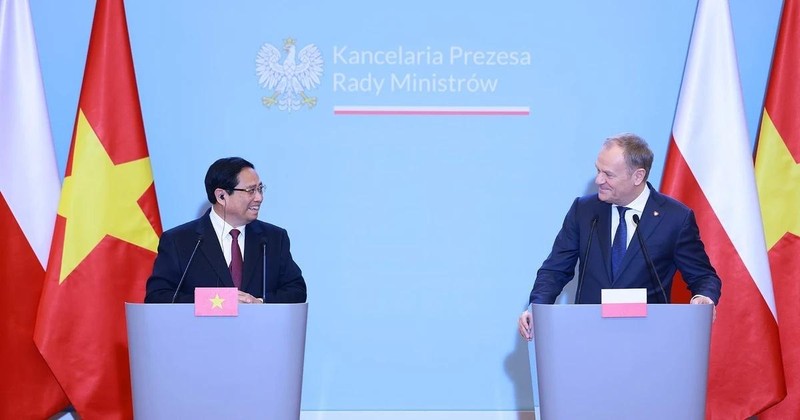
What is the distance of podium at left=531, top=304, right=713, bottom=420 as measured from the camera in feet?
10.5

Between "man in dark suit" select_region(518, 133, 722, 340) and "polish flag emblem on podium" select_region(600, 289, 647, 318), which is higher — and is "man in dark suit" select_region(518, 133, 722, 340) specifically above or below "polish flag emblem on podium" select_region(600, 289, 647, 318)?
above

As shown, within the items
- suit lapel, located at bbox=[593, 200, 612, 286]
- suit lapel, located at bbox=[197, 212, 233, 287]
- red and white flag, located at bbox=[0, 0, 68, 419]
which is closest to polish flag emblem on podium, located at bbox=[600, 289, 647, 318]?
suit lapel, located at bbox=[593, 200, 612, 286]

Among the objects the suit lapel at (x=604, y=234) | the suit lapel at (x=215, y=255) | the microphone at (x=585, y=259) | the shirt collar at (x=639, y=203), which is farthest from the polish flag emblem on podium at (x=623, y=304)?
the suit lapel at (x=215, y=255)

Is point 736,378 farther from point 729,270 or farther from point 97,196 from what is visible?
point 97,196

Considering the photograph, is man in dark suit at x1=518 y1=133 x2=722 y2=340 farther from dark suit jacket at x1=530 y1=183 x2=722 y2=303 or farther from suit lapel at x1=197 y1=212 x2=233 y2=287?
suit lapel at x1=197 y1=212 x2=233 y2=287

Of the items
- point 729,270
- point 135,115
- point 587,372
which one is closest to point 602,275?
point 587,372

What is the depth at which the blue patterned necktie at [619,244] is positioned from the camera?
3.74m

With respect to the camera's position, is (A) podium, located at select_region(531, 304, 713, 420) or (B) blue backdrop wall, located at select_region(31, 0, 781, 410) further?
(B) blue backdrop wall, located at select_region(31, 0, 781, 410)

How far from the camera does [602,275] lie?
3732mm

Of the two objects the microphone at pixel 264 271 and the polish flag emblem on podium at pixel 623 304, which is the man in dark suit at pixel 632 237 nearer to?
the polish flag emblem on podium at pixel 623 304

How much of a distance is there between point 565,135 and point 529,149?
182 mm

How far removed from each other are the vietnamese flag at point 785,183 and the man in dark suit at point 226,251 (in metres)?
2.17

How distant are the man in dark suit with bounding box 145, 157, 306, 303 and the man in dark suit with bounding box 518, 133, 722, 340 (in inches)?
40.8

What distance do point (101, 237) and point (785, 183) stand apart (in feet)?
10.0
